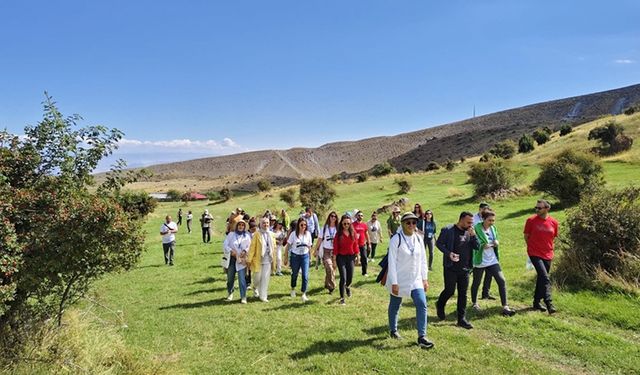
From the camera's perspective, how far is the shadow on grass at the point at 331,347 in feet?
21.7

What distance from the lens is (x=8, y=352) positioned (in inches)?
207

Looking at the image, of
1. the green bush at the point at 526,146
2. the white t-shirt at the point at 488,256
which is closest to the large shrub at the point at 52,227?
the white t-shirt at the point at 488,256

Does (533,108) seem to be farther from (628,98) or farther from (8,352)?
(8,352)

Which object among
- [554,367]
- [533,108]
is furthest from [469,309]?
[533,108]

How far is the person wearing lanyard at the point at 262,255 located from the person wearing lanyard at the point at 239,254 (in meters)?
0.17

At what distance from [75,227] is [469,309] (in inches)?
275

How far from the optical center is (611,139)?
3966cm

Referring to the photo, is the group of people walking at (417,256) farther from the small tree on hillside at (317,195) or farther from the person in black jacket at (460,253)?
the small tree on hillside at (317,195)

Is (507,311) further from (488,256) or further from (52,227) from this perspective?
(52,227)

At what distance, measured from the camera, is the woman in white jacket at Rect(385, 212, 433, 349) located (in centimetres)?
649

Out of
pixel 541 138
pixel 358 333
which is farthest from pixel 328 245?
pixel 541 138

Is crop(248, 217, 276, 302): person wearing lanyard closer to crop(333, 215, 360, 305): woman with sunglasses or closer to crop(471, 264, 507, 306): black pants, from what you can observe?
crop(333, 215, 360, 305): woman with sunglasses

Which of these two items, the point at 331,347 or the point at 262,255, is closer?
the point at 331,347

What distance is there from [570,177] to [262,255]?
1859 centimetres
